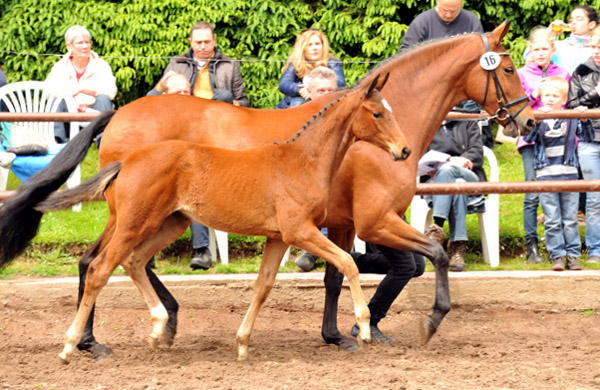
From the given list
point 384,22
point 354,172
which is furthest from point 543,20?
point 354,172

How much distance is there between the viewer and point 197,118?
596cm

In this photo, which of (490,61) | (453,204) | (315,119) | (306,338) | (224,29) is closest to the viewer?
(315,119)

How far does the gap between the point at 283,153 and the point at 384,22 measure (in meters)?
5.34

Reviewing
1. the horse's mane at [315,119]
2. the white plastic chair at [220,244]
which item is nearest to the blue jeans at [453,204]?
the white plastic chair at [220,244]

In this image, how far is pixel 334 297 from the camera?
6.28m

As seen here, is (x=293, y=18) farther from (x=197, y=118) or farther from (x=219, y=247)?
(x=197, y=118)

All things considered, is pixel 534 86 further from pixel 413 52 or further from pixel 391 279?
pixel 391 279

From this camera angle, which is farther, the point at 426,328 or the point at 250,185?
the point at 426,328

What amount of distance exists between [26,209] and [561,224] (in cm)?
431

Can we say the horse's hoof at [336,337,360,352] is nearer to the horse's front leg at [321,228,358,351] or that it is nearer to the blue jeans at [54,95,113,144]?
the horse's front leg at [321,228,358,351]

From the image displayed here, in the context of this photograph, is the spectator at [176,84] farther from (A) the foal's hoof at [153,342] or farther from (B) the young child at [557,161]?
(B) the young child at [557,161]

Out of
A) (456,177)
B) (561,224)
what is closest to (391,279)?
(456,177)

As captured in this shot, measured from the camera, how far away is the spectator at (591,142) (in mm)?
7430

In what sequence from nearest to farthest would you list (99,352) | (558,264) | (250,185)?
(250,185) < (99,352) < (558,264)
